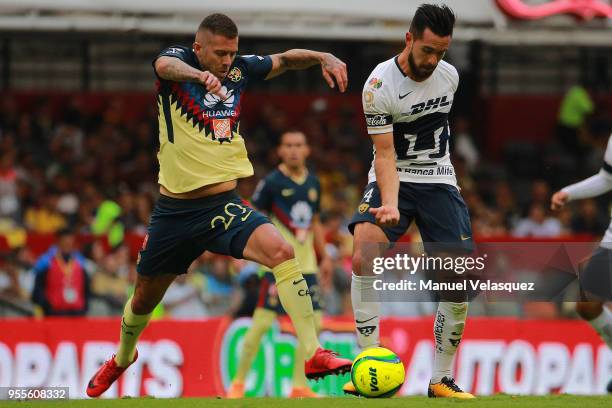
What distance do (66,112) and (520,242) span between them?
878 cm

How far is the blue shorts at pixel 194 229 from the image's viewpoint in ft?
28.0

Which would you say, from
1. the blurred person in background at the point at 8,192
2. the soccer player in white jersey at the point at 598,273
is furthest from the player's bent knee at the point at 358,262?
the blurred person in background at the point at 8,192

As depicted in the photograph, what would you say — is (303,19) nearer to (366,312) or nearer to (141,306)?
(141,306)

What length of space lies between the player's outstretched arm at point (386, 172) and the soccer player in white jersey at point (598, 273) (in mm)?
2296

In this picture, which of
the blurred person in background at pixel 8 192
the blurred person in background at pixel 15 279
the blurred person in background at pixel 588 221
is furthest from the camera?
the blurred person in background at pixel 588 221

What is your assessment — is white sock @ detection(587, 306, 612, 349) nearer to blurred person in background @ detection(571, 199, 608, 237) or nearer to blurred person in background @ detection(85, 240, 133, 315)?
blurred person in background @ detection(85, 240, 133, 315)

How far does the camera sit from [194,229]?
860 cm

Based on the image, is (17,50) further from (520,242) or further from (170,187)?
(170,187)

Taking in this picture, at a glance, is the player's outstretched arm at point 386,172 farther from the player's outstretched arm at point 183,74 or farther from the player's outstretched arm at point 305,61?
the player's outstretched arm at point 183,74

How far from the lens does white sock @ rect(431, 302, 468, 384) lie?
29.5 feet

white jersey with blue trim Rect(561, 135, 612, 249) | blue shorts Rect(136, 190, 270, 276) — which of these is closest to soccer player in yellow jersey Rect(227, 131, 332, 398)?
white jersey with blue trim Rect(561, 135, 612, 249)

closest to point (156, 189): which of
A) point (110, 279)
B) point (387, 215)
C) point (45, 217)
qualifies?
point (45, 217)

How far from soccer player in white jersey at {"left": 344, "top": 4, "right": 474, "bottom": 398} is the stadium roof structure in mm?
10293

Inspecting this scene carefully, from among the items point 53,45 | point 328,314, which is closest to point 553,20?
point 328,314
